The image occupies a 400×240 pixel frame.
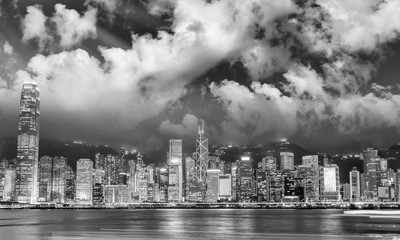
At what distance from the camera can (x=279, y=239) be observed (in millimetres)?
59562

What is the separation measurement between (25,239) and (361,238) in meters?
38.2

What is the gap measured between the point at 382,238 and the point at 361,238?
2.47 metres

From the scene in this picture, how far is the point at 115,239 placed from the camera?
57656 millimetres

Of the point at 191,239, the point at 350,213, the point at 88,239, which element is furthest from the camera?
the point at 350,213

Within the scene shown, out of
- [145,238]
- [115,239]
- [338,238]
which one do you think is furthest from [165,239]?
[338,238]

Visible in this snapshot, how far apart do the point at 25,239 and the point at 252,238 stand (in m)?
25.1

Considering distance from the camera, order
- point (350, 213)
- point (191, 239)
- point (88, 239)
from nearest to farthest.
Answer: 1. point (88, 239)
2. point (191, 239)
3. point (350, 213)

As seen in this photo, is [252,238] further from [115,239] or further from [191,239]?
[115,239]

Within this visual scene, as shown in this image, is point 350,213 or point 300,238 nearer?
point 300,238

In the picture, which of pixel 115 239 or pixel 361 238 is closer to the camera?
pixel 115 239

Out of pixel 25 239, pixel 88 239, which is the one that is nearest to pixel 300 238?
pixel 88 239

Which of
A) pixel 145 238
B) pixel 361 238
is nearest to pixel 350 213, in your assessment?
pixel 361 238

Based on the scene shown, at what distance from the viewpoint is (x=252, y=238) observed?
61.3m

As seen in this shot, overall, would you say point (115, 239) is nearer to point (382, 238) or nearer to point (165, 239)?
point (165, 239)
